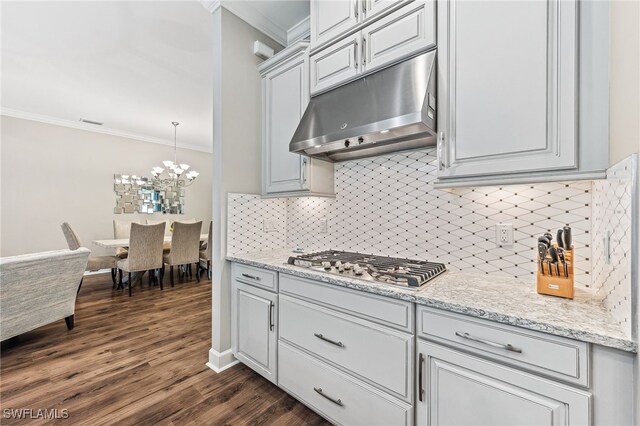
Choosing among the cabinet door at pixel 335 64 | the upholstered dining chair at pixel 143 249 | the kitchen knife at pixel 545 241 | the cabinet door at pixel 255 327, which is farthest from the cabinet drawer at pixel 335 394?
the upholstered dining chair at pixel 143 249

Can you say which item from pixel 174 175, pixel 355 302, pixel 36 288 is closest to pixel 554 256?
pixel 355 302

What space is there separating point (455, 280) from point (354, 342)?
1.95ft

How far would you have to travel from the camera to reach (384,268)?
148 cm

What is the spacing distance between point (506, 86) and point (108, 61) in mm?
3863

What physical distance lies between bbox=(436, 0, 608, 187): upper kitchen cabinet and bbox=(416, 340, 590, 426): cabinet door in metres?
0.75

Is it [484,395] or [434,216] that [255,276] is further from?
[484,395]

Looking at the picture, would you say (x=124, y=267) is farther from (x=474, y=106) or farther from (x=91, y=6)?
(x=474, y=106)

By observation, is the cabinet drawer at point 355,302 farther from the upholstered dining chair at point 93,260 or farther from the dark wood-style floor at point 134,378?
the upholstered dining chair at point 93,260

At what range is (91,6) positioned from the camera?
88.6 inches

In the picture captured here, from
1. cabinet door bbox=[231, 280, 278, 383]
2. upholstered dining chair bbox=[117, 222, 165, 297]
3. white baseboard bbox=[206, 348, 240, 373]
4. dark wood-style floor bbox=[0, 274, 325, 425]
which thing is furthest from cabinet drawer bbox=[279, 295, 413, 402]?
Answer: upholstered dining chair bbox=[117, 222, 165, 297]

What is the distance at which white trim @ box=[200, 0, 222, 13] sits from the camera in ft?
6.91

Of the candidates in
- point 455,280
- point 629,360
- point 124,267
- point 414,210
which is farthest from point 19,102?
point 629,360

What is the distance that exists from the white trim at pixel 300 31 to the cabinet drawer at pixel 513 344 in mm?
2424

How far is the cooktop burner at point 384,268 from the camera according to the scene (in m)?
1.26
